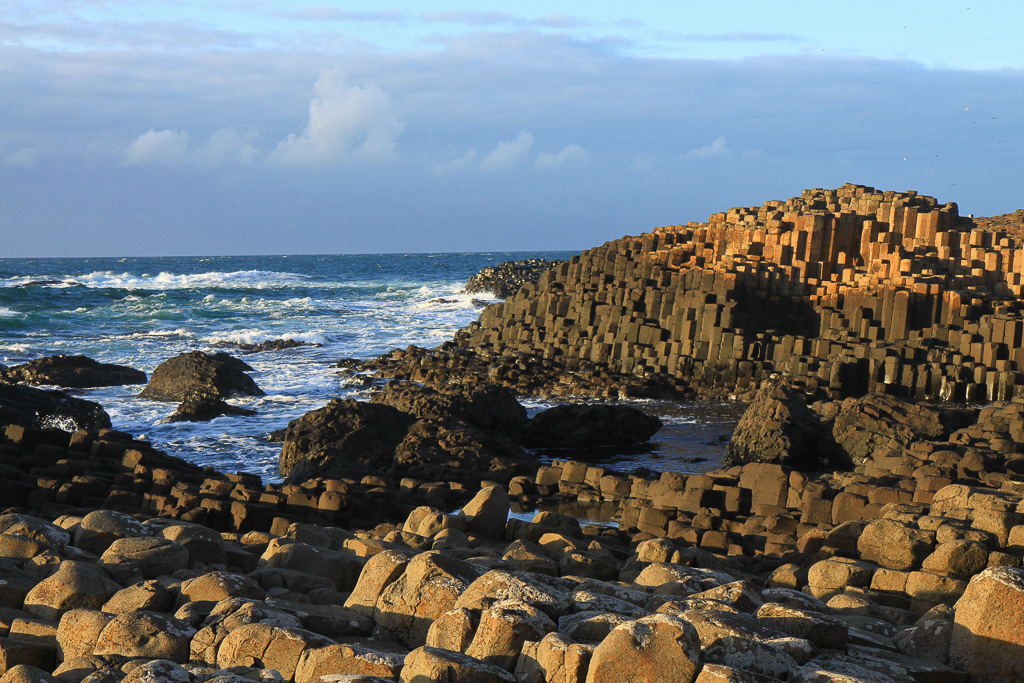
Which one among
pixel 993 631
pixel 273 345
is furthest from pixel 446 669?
pixel 273 345

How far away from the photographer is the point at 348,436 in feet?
47.5

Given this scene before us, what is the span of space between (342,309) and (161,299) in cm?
1103

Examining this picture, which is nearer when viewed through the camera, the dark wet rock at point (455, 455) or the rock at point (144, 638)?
the rock at point (144, 638)

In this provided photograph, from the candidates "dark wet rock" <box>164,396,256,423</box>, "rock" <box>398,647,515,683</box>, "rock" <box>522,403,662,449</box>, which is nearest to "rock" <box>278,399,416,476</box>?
"rock" <box>522,403,662,449</box>

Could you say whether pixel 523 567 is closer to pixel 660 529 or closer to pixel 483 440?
pixel 660 529

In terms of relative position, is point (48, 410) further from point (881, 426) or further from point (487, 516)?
point (881, 426)

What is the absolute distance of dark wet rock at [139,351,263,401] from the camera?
2044cm

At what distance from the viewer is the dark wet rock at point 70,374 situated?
73.2 ft

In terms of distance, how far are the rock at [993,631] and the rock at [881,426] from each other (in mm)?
9164

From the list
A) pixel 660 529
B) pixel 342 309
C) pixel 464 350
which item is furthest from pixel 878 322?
pixel 342 309

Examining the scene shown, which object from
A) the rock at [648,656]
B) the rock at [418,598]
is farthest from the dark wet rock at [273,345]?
the rock at [648,656]

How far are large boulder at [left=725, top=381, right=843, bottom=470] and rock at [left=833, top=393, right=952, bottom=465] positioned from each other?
1.19 ft

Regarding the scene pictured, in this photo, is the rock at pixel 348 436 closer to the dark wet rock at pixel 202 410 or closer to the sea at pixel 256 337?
the sea at pixel 256 337

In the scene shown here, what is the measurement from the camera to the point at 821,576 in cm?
742
